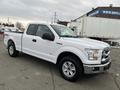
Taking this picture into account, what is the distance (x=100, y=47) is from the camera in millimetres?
5500

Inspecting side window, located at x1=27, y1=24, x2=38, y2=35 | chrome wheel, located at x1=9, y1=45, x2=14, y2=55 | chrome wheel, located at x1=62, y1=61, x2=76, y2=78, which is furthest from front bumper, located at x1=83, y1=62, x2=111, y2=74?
chrome wheel, located at x1=9, y1=45, x2=14, y2=55

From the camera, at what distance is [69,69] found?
19.0 feet

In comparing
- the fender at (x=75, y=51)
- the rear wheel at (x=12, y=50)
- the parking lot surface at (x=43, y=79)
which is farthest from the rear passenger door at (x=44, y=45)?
the rear wheel at (x=12, y=50)

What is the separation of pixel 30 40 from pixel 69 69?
2.39 m

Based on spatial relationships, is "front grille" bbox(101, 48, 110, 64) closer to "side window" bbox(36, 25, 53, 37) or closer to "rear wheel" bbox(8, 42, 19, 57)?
"side window" bbox(36, 25, 53, 37)

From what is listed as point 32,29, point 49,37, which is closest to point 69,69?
point 49,37

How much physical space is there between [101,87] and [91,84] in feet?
1.13

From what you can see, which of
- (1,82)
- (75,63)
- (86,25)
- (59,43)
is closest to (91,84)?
(75,63)

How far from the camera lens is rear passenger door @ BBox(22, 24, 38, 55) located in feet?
23.7

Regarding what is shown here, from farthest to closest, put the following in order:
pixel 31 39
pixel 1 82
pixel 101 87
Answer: pixel 31 39
pixel 101 87
pixel 1 82

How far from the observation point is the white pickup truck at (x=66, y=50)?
539 cm

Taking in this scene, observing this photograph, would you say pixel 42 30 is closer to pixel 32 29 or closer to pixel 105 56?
pixel 32 29

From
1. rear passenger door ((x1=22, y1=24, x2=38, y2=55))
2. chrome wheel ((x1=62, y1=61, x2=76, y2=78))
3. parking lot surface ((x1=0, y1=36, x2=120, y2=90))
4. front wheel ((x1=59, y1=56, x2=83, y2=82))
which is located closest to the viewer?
parking lot surface ((x1=0, y1=36, x2=120, y2=90))

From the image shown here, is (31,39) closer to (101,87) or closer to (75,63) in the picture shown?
(75,63)
